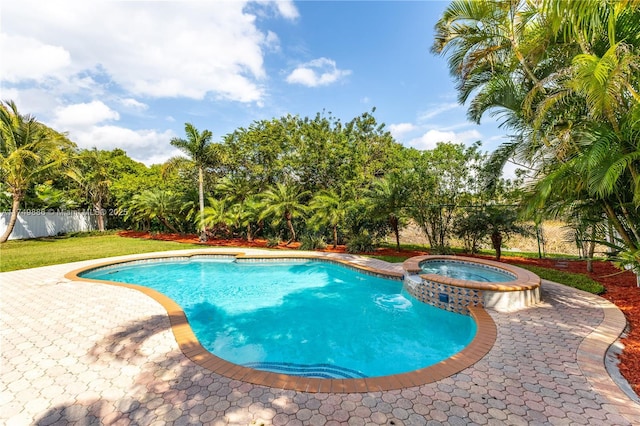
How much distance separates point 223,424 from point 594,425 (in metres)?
3.82

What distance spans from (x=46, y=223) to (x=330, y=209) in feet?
80.3

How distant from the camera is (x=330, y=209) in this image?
48.5 ft

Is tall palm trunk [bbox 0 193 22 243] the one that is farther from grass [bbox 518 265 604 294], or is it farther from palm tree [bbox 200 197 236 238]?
grass [bbox 518 265 604 294]

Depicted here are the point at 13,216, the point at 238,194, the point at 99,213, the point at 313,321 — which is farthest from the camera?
the point at 99,213

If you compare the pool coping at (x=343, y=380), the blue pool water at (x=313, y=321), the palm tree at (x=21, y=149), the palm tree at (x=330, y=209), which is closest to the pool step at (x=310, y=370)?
the blue pool water at (x=313, y=321)

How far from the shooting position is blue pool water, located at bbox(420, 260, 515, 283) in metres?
8.49

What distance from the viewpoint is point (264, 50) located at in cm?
1327

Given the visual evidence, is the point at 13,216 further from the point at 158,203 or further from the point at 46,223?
the point at 158,203

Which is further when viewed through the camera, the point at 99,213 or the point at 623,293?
the point at 99,213

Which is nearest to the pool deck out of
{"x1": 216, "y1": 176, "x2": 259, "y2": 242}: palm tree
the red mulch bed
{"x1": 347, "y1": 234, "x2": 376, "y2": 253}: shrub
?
the red mulch bed

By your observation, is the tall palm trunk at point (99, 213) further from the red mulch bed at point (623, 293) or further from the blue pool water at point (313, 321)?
the red mulch bed at point (623, 293)

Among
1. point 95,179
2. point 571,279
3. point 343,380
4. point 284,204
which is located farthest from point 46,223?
point 571,279

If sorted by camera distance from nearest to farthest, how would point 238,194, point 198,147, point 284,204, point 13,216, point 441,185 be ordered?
point 441,185, point 284,204, point 13,216, point 198,147, point 238,194

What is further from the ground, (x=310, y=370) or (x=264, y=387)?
(x=264, y=387)
